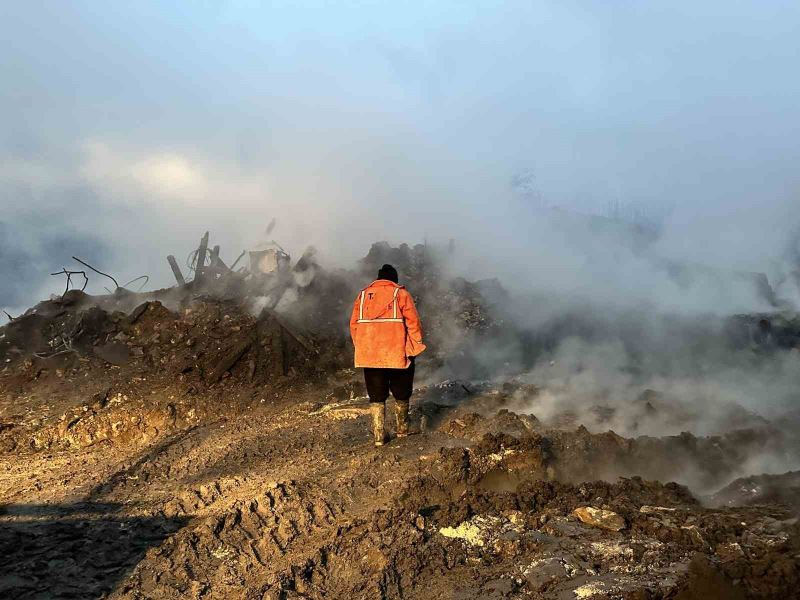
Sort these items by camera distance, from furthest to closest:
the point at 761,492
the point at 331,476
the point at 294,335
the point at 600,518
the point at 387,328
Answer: the point at 294,335 → the point at 387,328 → the point at 331,476 → the point at 761,492 → the point at 600,518

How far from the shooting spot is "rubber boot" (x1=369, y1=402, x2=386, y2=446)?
5.70 m

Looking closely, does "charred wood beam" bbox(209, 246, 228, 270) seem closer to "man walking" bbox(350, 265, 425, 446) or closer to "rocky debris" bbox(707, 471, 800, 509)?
"man walking" bbox(350, 265, 425, 446)

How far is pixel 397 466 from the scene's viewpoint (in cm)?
508

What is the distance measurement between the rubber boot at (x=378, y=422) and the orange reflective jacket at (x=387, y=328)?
467 mm

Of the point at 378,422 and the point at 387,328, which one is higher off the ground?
the point at 387,328

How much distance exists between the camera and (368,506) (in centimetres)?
445

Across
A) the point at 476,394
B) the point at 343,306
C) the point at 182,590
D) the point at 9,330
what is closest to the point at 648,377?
the point at 476,394

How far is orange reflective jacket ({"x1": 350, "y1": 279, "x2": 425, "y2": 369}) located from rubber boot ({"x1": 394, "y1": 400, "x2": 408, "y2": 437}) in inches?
20.3

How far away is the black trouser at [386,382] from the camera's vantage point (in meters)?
5.71

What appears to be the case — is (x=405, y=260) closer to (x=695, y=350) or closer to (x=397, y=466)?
(x=695, y=350)

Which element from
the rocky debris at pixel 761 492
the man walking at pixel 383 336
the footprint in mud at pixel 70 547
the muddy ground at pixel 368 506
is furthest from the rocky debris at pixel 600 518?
the footprint in mud at pixel 70 547

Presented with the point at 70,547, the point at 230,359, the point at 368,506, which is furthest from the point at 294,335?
the point at 70,547

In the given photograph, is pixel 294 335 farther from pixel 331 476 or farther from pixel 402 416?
pixel 331 476

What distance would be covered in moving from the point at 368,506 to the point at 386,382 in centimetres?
152
